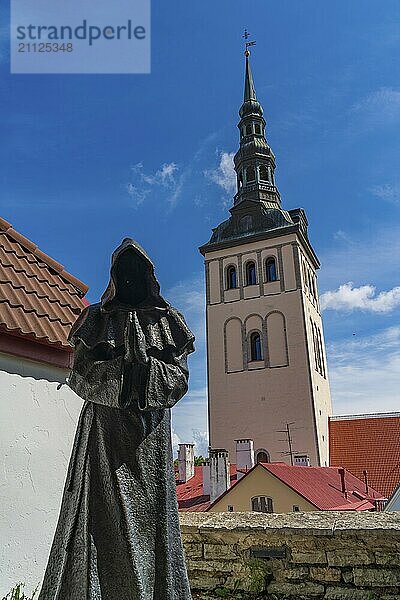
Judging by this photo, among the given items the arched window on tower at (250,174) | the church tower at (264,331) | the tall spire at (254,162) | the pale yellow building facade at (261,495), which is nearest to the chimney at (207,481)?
the pale yellow building facade at (261,495)

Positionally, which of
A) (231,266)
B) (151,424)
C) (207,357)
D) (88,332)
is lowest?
(151,424)

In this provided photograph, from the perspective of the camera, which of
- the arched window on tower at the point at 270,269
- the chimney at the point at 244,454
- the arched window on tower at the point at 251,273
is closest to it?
the chimney at the point at 244,454

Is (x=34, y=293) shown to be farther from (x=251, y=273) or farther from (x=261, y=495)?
(x=251, y=273)

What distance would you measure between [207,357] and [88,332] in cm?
3125

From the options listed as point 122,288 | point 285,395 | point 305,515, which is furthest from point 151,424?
point 285,395

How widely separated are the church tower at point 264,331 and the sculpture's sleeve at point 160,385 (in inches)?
1082

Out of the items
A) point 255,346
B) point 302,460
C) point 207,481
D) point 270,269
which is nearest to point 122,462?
point 207,481

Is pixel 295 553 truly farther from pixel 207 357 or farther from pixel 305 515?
pixel 207 357

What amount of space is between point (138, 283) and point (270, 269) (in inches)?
1250

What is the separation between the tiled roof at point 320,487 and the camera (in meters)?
17.5

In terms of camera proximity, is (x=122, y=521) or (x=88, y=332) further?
(x=88, y=332)

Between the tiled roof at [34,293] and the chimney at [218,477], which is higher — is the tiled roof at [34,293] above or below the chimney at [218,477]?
above

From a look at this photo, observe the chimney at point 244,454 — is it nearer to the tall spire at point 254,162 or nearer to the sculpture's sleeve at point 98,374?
the tall spire at point 254,162

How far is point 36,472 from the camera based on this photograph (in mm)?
4312
